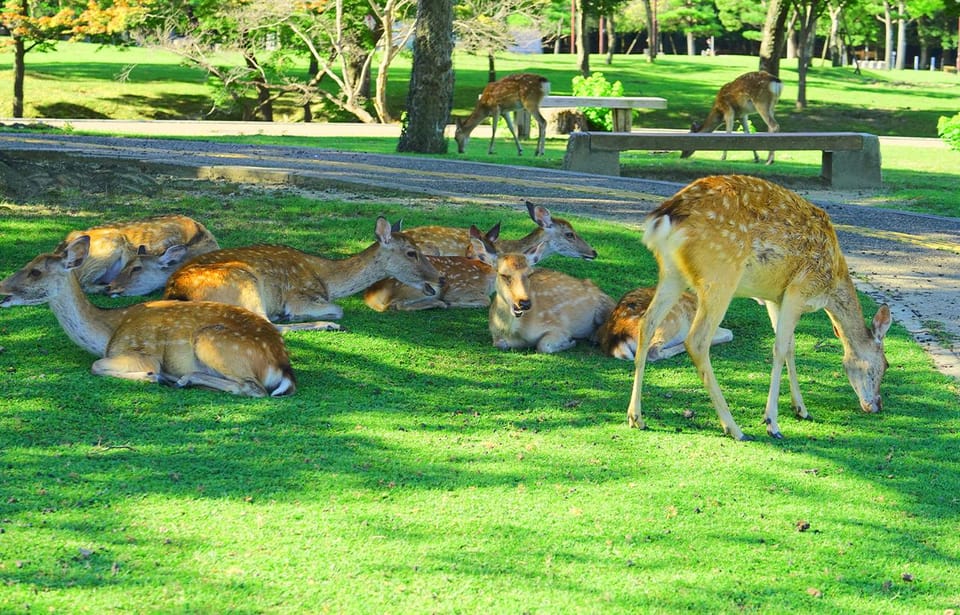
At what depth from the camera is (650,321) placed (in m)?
6.25

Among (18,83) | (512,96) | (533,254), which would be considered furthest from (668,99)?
(533,254)

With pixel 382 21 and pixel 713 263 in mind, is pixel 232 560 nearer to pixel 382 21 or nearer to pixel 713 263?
pixel 713 263

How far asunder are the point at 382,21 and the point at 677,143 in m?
14.6

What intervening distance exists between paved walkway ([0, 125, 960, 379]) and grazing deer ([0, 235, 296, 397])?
159 inches

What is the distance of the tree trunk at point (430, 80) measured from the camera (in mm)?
18500

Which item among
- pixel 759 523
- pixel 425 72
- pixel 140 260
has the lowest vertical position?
pixel 759 523

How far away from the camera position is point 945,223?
13.1 meters

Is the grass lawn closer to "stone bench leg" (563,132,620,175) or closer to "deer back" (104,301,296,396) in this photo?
"stone bench leg" (563,132,620,175)

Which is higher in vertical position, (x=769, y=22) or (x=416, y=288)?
(x=769, y=22)

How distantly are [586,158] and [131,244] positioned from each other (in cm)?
931

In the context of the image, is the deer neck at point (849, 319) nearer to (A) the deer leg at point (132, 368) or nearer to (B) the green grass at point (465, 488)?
(B) the green grass at point (465, 488)

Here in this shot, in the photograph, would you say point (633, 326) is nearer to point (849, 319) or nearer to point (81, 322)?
point (849, 319)

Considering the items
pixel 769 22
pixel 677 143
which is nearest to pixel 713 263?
pixel 677 143

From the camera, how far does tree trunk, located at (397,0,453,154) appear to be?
728 inches
